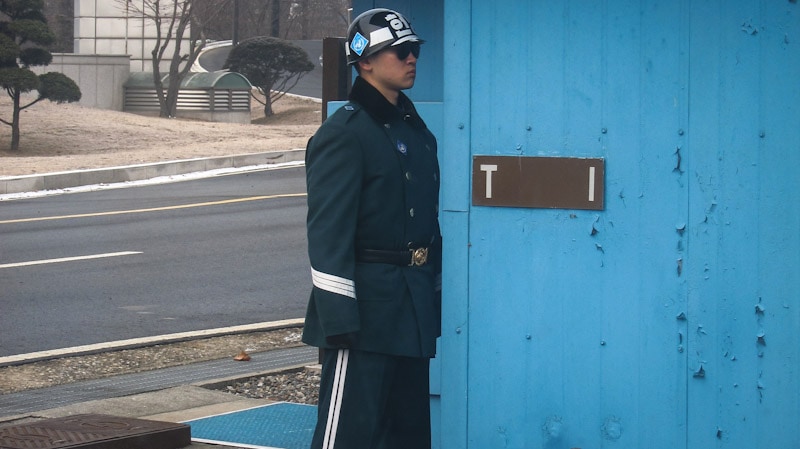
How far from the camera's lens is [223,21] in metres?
56.0

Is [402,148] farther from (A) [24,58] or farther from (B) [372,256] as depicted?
(A) [24,58]

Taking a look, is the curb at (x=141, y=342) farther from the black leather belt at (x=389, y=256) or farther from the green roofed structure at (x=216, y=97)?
the green roofed structure at (x=216, y=97)

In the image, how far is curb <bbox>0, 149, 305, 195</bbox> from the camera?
18188 mm

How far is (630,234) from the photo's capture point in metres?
4.57

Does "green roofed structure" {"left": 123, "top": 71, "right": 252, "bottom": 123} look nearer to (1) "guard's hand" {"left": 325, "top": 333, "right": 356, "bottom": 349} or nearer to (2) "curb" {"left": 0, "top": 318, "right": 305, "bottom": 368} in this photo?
(2) "curb" {"left": 0, "top": 318, "right": 305, "bottom": 368}

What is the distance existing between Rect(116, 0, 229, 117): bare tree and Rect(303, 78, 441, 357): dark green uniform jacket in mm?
29365

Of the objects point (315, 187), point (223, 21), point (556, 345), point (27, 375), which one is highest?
point (223, 21)

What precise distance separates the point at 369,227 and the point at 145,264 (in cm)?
801

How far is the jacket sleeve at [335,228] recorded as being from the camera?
378 centimetres

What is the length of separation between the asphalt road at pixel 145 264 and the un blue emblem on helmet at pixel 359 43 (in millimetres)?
4736

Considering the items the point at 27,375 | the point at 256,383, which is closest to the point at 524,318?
the point at 256,383

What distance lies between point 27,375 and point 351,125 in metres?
4.16

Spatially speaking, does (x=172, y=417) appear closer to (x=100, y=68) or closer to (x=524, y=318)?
(x=524, y=318)

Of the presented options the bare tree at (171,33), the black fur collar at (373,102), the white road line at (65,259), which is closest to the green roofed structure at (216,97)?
the bare tree at (171,33)
